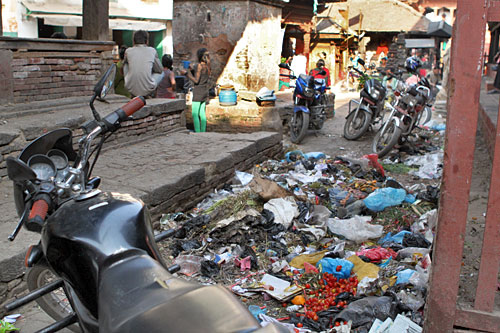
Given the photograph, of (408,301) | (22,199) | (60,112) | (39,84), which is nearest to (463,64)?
(408,301)

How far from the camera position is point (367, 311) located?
2930mm

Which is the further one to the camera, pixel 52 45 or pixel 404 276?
pixel 52 45

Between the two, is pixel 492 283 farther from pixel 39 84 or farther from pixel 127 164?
pixel 39 84

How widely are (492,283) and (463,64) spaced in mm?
959

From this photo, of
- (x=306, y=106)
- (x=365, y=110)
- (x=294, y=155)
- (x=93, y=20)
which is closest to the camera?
(x=93, y=20)

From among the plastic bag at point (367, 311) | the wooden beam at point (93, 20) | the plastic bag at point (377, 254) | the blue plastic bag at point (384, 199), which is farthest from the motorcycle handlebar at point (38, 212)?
the wooden beam at point (93, 20)

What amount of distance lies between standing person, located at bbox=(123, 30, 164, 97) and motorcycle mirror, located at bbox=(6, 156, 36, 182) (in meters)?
5.48

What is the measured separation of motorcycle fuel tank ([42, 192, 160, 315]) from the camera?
162 centimetres

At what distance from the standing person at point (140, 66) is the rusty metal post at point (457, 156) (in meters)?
5.74

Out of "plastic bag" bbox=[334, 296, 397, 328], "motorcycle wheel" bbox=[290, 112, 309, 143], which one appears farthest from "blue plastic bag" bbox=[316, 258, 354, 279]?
"motorcycle wheel" bbox=[290, 112, 309, 143]

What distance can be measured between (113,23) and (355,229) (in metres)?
13.4

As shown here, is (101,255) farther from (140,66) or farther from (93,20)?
(140,66)

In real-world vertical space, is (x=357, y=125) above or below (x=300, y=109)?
below

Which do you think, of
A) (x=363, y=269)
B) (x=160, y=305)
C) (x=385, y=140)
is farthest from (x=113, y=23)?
(x=160, y=305)
